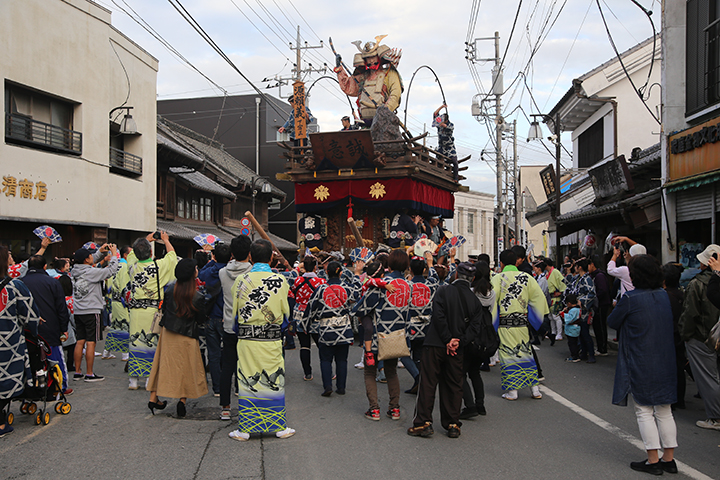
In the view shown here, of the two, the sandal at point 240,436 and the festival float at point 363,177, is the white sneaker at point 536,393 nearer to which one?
the sandal at point 240,436

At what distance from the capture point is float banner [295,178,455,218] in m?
13.3

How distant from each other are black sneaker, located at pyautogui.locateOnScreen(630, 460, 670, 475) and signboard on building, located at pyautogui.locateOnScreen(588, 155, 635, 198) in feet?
32.6

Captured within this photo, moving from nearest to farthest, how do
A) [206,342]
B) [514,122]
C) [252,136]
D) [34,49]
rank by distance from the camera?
[206,342] < [34,49] < [252,136] < [514,122]

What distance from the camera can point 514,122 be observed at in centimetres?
3612

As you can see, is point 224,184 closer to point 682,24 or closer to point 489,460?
point 682,24

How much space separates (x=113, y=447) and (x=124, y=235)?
13.9 meters

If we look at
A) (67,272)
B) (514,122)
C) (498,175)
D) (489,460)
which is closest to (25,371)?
(67,272)

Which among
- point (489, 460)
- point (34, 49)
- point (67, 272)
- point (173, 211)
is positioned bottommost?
point (489, 460)

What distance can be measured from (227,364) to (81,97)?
12.0 metres

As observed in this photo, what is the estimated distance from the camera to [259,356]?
514 centimetres

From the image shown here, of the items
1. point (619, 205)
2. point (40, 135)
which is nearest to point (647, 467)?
point (619, 205)

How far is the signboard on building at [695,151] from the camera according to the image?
8703 millimetres

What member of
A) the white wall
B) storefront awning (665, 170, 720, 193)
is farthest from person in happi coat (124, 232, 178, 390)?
storefront awning (665, 170, 720, 193)

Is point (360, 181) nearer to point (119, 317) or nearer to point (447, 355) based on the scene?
point (119, 317)
